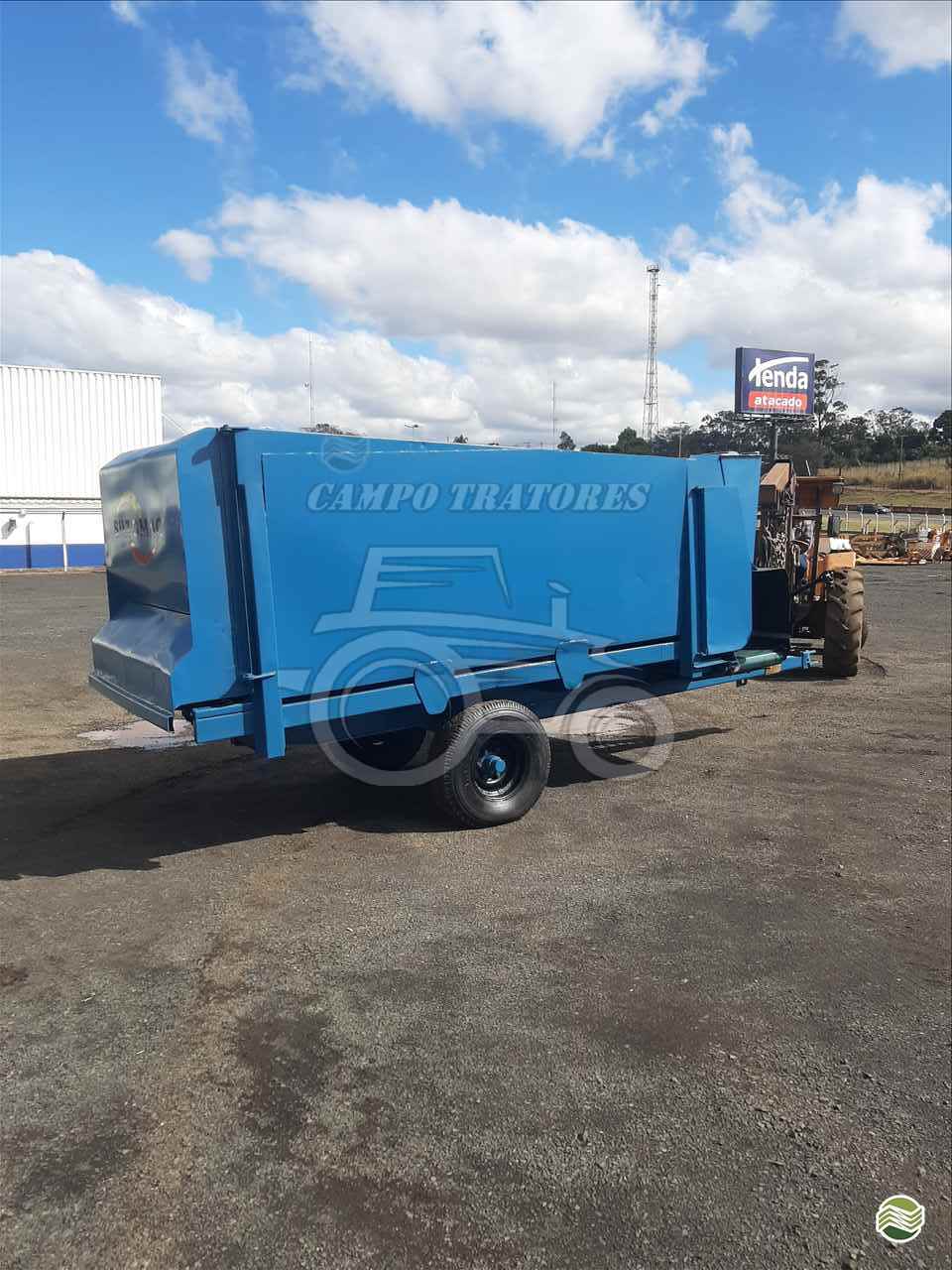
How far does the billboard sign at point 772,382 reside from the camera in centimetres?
3734

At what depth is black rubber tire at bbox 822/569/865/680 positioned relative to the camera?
11.7m

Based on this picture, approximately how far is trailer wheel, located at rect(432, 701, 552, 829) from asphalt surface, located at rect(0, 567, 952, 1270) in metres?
0.20

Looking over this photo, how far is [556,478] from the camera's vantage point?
6.65m

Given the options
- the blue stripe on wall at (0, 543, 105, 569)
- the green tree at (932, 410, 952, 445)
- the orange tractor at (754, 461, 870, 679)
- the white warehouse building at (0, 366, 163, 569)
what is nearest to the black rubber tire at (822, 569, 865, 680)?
the orange tractor at (754, 461, 870, 679)

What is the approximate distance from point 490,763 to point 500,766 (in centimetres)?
8

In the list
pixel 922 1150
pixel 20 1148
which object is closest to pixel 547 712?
pixel 922 1150

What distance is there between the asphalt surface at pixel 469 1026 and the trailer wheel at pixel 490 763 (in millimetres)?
198

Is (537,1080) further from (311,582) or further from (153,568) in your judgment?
(153,568)
